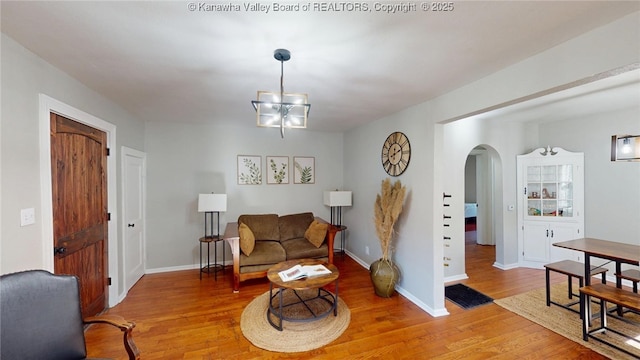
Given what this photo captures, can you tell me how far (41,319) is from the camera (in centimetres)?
136

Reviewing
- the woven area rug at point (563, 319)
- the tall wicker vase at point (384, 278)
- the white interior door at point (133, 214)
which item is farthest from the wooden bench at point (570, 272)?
the white interior door at point (133, 214)

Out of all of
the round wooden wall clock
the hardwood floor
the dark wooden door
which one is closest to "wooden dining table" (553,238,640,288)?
the hardwood floor

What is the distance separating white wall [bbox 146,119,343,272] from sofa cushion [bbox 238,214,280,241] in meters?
0.32

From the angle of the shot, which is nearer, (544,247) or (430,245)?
(430,245)

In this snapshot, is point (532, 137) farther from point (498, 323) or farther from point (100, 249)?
point (100, 249)

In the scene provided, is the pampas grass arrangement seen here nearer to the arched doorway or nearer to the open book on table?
the open book on table

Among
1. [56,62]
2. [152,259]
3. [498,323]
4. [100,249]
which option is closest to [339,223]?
[498,323]

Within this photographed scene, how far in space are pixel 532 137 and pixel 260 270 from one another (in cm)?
510

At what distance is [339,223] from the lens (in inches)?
198

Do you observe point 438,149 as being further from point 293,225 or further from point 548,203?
point 548,203

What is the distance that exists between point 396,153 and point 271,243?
236 cm

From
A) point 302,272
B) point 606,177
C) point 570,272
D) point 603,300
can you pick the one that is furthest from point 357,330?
point 606,177

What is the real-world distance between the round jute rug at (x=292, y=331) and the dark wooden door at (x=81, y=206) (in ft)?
5.38

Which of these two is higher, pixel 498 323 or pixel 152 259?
pixel 152 259
